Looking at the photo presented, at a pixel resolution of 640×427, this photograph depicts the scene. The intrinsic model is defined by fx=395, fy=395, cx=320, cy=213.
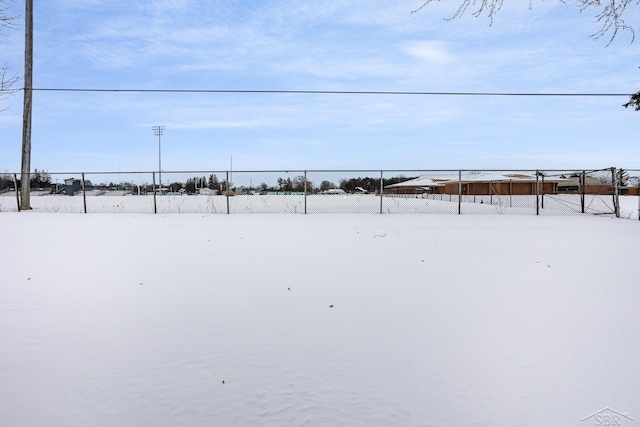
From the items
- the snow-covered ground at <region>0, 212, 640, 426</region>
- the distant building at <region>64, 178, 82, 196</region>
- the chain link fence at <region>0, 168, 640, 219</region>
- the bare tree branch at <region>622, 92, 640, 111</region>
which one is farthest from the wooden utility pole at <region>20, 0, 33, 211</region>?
the bare tree branch at <region>622, 92, 640, 111</region>

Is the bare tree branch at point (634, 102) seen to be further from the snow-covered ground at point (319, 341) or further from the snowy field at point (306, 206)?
the snow-covered ground at point (319, 341)

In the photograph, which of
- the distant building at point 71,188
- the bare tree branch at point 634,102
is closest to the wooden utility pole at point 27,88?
the distant building at point 71,188

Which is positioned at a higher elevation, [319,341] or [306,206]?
[306,206]

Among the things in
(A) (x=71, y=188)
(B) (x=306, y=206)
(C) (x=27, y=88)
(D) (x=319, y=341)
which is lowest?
(D) (x=319, y=341)

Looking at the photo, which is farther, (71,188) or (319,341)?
(71,188)

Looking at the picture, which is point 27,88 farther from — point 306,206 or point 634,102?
point 634,102

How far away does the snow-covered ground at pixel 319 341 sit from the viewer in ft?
6.26

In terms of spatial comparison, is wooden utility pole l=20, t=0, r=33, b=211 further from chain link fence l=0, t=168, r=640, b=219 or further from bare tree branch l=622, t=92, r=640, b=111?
bare tree branch l=622, t=92, r=640, b=111

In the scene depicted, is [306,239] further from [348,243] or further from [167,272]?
[167,272]

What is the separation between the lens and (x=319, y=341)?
106 inches

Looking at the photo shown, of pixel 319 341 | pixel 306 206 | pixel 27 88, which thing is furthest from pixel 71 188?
pixel 319 341

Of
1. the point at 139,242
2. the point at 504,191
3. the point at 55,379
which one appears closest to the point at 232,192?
the point at 139,242

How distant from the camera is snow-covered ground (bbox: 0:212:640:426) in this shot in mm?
1907

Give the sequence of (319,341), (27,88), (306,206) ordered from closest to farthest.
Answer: (319,341)
(27,88)
(306,206)
